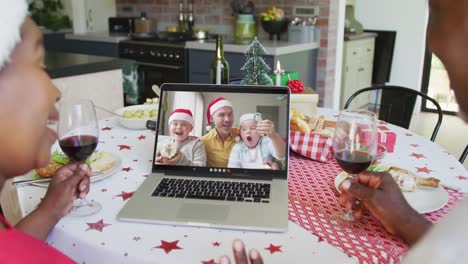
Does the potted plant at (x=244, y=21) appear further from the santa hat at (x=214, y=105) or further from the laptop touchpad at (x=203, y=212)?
the laptop touchpad at (x=203, y=212)

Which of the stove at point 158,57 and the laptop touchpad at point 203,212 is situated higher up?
the stove at point 158,57

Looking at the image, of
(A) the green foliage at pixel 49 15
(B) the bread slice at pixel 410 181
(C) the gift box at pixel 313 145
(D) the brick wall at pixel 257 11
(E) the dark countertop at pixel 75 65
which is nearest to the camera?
(B) the bread slice at pixel 410 181

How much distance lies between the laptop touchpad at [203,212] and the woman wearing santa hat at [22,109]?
0.95 ft

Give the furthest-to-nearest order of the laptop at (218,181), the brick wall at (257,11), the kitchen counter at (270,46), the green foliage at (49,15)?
the green foliage at (49,15)
the brick wall at (257,11)
the kitchen counter at (270,46)
the laptop at (218,181)

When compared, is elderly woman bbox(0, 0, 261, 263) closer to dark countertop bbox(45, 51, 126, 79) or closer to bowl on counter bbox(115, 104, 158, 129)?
bowl on counter bbox(115, 104, 158, 129)

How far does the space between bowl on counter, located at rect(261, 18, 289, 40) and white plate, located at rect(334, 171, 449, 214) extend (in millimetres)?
2649

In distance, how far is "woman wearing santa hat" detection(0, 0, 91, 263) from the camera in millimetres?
664

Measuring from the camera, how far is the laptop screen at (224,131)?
1219 millimetres

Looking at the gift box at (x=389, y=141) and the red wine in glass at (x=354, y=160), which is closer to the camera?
the red wine in glass at (x=354, y=160)

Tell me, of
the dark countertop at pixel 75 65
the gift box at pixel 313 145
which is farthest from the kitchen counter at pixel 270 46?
the gift box at pixel 313 145

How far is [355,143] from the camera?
3.59ft

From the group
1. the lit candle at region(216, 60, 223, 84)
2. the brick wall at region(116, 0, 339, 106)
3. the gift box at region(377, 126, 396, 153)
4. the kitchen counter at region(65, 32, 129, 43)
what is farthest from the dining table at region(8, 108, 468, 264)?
the kitchen counter at region(65, 32, 129, 43)

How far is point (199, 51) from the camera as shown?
369 centimetres

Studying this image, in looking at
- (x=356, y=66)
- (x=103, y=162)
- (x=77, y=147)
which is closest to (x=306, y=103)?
(x=103, y=162)
